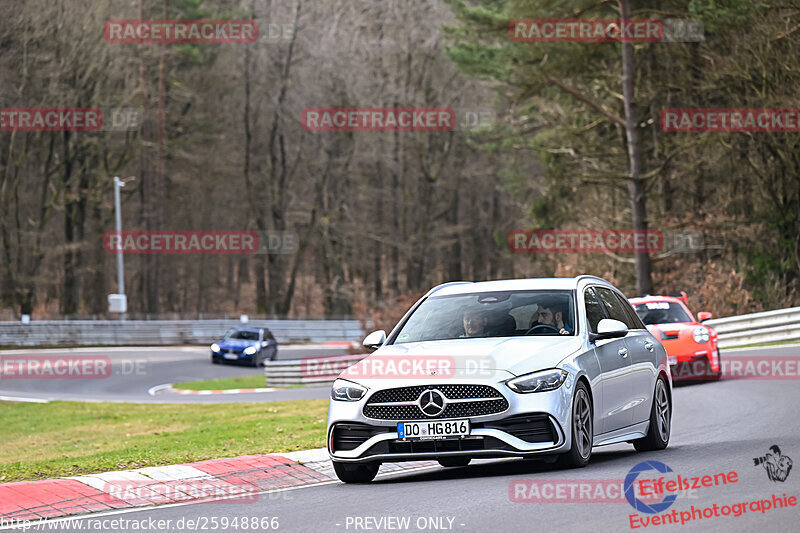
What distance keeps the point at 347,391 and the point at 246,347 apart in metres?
33.7

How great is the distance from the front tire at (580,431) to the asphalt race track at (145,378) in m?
17.8

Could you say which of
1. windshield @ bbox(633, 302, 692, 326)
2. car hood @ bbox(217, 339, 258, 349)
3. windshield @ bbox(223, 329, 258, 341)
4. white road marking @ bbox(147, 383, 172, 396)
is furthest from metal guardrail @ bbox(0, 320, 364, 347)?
windshield @ bbox(633, 302, 692, 326)

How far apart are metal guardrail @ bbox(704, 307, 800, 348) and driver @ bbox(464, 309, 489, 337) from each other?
2045 centimetres

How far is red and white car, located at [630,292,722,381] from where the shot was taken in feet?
71.7

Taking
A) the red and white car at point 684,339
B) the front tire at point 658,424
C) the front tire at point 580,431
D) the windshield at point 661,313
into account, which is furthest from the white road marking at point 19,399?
the front tire at point 580,431

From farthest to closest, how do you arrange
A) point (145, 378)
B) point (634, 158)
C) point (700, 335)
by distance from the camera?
1. point (634, 158)
2. point (145, 378)
3. point (700, 335)

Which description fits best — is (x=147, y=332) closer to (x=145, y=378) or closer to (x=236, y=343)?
(x=236, y=343)

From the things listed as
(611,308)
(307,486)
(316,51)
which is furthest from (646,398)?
(316,51)

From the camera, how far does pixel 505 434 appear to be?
9.66m

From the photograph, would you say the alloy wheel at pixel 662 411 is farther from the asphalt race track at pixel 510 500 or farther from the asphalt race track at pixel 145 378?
the asphalt race track at pixel 145 378

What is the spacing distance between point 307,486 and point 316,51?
5703 centimetres

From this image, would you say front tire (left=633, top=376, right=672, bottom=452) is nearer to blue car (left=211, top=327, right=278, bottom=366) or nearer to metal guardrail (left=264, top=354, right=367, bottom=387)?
metal guardrail (left=264, top=354, right=367, bottom=387)

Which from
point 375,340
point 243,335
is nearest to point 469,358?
point 375,340

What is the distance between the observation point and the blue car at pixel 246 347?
142 feet
